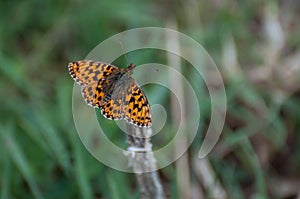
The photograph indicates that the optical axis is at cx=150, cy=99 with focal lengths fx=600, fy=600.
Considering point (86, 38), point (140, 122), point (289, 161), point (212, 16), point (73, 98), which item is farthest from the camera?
point (212, 16)

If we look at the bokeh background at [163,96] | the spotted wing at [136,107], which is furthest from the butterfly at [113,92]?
the bokeh background at [163,96]

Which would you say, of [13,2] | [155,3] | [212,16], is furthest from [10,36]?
[212,16]

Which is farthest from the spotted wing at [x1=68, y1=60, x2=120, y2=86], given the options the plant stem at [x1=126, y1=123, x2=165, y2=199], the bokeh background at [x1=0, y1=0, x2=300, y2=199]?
the bokeh background at [x1=0, y1=0, x2=300, y2=199]

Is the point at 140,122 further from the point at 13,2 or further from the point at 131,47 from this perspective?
the point at 13,2

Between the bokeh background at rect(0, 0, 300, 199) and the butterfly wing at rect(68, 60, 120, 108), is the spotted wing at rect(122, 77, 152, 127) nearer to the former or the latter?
the butterfly wing at rect(68, 60, 120, 108)

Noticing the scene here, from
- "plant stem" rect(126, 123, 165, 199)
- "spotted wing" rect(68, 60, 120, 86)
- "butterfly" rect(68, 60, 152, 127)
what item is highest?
"spotted wing" rect(68, 60, 120, 86)

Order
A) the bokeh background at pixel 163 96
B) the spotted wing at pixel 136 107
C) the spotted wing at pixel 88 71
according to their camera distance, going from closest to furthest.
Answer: the spotted wing at pixel 136 107
the spotted wing at pixel 88 71
the bokeh background at pixel 163 96

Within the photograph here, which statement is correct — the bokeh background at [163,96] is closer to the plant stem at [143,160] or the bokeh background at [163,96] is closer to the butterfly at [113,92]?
the plant stem at [143,160]
